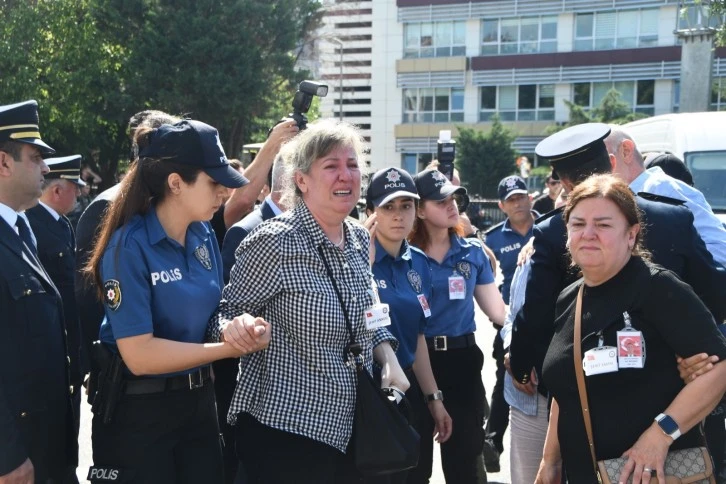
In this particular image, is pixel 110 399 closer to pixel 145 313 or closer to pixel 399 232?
pixel 145 313

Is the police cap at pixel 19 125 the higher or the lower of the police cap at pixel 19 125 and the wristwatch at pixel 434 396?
the higher

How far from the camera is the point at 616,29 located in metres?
49.1

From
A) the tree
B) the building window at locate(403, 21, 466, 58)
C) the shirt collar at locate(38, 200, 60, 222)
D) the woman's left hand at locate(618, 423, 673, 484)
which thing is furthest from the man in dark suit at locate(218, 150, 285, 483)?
the building window at locate(403, 21, 466, 58)

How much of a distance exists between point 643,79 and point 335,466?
49.2 m

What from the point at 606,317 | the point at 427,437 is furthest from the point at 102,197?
the point at 606,317

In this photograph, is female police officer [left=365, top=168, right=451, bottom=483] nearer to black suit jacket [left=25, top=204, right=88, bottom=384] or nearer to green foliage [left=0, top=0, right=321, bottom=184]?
black suit jacket [left=25, top=204, right=88, bottom=384]

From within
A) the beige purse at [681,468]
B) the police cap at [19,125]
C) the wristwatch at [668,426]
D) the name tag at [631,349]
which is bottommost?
the beige purse at [681,468]

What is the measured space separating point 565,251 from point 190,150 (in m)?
1.71

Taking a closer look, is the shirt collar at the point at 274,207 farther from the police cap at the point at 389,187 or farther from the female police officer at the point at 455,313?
the female police officer at the point at 455,313

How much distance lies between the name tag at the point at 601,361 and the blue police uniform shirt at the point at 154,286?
1.53 m

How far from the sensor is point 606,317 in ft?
9.94

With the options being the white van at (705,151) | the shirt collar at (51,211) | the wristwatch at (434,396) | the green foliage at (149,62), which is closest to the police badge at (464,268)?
the wristwatch at (434,396)

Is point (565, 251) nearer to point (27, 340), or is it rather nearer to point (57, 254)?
point (27, 340)

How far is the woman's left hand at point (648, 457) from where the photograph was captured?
112 inches
